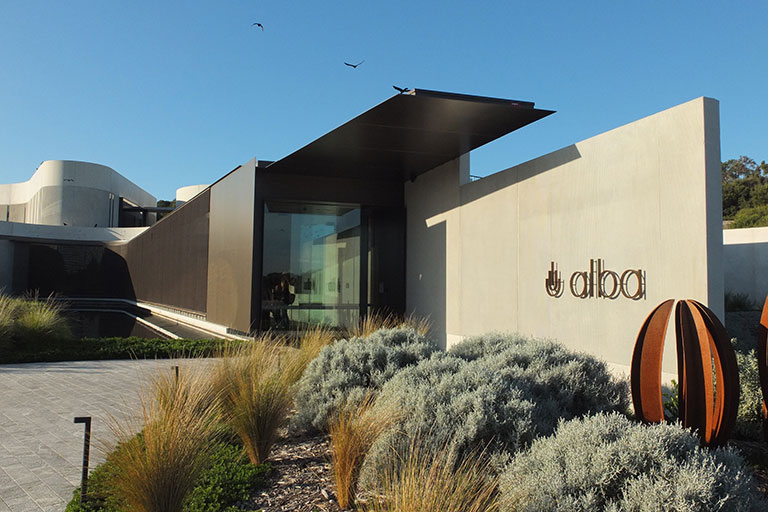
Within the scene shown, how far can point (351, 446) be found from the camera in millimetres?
2812

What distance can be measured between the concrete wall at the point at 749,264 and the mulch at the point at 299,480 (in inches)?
475

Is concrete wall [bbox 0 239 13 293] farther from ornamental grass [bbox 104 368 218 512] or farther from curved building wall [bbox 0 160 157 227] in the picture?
ornamental grass [bbox 104 368 218 512]

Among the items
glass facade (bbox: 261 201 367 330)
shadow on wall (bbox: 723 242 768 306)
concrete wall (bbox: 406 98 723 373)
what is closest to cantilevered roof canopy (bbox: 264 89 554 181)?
concrete wall (bbox: 406 98 723 373)

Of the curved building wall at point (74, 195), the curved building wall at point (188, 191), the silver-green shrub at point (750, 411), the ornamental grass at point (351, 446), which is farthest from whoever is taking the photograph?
the curved building wall at point (188, 191)

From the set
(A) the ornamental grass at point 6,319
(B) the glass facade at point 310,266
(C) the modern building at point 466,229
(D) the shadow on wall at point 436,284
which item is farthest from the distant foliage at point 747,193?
(A) the ornamental grass at point 6,319

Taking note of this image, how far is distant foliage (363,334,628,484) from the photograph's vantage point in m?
2.95

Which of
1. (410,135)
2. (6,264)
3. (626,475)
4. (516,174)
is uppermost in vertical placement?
(410,135)

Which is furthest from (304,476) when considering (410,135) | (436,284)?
(436,284)

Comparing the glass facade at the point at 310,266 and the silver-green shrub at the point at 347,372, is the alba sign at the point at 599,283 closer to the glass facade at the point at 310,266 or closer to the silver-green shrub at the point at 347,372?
the silver-green shrub at the point at 347,372

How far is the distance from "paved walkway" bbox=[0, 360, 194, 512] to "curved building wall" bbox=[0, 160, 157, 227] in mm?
36654

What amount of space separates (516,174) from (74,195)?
133 feet

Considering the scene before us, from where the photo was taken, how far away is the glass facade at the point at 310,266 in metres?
10.5

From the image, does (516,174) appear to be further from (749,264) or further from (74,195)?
(74,195)

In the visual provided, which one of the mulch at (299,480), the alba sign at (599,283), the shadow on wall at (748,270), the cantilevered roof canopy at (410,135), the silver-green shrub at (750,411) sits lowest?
the mulch at (299,480)
